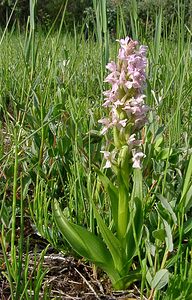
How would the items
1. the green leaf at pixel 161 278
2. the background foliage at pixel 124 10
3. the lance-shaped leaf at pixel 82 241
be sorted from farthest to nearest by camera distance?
the background foliage at pixel 124 10
the lance-shaped leaf at pixel 82 241
the green leaf at pixel 161 278

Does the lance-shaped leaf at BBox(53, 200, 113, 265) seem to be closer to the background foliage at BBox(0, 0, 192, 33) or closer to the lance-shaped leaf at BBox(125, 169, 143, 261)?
the lance-shaped leaf at BBox(125, 169, 143, 261)

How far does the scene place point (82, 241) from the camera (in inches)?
28.0

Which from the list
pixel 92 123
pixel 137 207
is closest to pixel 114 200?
pixel 137 207

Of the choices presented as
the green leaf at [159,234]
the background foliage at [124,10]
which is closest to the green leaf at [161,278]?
the green leaf at [159,234]

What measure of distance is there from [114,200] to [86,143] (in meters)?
0.22

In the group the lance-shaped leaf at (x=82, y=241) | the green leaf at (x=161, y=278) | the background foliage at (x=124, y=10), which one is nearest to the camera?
the green leaf at (x=161, y=278)

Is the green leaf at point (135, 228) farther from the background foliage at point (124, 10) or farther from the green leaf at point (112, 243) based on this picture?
the background foliage at point (124, 10)

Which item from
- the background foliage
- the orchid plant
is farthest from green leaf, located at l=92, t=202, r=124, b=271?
the background foliage

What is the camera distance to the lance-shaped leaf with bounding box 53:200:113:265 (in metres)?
0.70

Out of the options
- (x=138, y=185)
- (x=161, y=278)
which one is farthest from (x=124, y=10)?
(x=161, y=278)

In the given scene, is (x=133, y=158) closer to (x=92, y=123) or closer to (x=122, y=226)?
(x=122, y=226)

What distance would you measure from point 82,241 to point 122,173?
12 centimetres

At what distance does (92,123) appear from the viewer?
95 cm

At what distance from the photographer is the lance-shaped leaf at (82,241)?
702 millimetres
